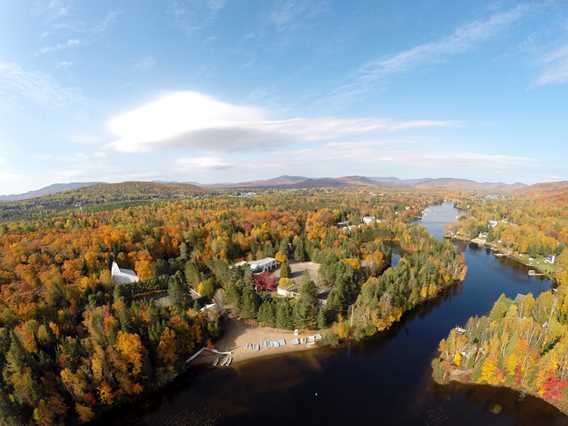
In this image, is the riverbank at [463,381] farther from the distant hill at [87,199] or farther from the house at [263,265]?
the distant hill at [87,199]

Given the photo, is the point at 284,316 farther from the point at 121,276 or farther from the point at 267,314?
the point at 121,276

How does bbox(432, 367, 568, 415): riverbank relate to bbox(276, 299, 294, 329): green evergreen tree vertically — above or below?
below

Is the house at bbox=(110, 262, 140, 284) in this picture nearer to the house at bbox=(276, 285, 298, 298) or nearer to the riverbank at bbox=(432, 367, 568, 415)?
the house at bbox=(276, 285, 298, 298)

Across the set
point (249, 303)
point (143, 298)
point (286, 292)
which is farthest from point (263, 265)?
point (143, 298)

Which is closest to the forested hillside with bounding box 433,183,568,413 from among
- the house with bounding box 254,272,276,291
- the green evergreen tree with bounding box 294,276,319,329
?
the green evergreen tree with bounding box 294,276,319,329

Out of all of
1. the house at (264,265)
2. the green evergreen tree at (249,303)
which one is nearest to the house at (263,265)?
the house at (264,265)

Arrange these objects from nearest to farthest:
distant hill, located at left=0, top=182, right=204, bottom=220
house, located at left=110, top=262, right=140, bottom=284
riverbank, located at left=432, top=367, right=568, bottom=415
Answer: riverbank, located at left=432, top=367, right=568, bottom=415 → house, located at left=110, top=262, right=140, bottom=284 → distant hill, located at left=0, top=182, right=204, bottom=220

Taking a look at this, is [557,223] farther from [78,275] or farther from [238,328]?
[78,275]
